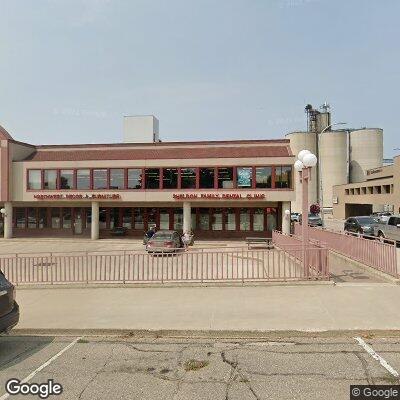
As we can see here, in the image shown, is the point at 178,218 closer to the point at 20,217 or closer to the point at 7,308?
the point at 20,217

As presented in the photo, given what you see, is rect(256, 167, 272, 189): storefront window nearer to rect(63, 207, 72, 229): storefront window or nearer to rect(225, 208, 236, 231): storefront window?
rect(225, 208, 236, 231): storefront window

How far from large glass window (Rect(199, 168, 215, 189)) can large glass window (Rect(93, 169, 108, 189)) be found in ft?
27.3

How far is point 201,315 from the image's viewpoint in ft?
24.8

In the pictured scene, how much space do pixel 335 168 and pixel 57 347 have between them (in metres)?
68.4

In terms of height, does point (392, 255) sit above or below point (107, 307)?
above

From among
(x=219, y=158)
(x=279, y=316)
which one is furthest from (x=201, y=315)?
(x=219, y=158)

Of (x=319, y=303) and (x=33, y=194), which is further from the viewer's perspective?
(x=33, y=194)

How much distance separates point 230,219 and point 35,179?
694 inches

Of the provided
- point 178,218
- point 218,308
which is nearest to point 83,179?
point 178,218

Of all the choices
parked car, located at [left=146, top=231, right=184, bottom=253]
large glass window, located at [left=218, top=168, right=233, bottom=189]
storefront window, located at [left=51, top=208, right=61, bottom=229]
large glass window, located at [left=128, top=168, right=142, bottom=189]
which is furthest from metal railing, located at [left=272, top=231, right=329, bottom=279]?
storefront window, located at [left=51, top=208, right=61, bottom=229]

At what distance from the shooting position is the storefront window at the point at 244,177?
2692 cm

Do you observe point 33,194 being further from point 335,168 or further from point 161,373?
point 335,168

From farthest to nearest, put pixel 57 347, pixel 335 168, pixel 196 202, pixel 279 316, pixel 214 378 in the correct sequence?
pixel 335 168
pixel 196 202
pixel 279 316
pixel 57 347
pixel 214 378

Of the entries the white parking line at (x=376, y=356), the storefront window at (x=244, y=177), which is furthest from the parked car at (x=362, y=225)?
the white parking line at (x=376, y=356)
